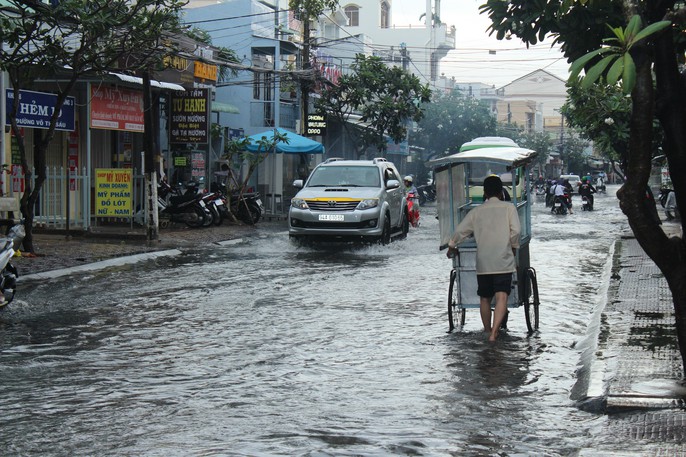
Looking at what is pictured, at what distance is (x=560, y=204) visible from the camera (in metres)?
42.2

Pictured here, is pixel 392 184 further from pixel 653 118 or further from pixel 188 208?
pixel 653 118

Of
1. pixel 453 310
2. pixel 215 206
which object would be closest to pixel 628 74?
pixel 453 310

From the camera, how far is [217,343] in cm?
949

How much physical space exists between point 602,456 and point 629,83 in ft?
7.42

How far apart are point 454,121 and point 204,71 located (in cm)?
4483

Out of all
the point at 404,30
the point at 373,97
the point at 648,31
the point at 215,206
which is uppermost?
the point at 404,30

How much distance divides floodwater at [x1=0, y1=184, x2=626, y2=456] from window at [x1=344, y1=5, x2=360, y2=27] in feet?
264

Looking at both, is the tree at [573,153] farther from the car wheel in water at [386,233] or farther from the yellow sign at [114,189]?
the yellow sign at [114,189]

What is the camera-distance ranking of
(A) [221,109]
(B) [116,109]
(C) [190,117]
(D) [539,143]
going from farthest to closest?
(D) [539,143] → (A) [221,109] → (C) [190,117] → (B) [116,109]

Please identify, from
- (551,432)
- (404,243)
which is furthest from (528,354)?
(404,243)

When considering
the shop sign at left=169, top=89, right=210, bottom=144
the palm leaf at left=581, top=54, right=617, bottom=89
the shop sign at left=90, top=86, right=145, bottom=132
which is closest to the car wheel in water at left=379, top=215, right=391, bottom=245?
the shop sign at left=90, top=86, right=145, bottom=132

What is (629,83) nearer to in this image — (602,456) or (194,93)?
(602,456)

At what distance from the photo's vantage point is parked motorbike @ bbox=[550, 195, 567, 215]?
42.1 m

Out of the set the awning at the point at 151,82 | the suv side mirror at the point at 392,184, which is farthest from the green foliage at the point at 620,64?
the awning at the point at 151,82
